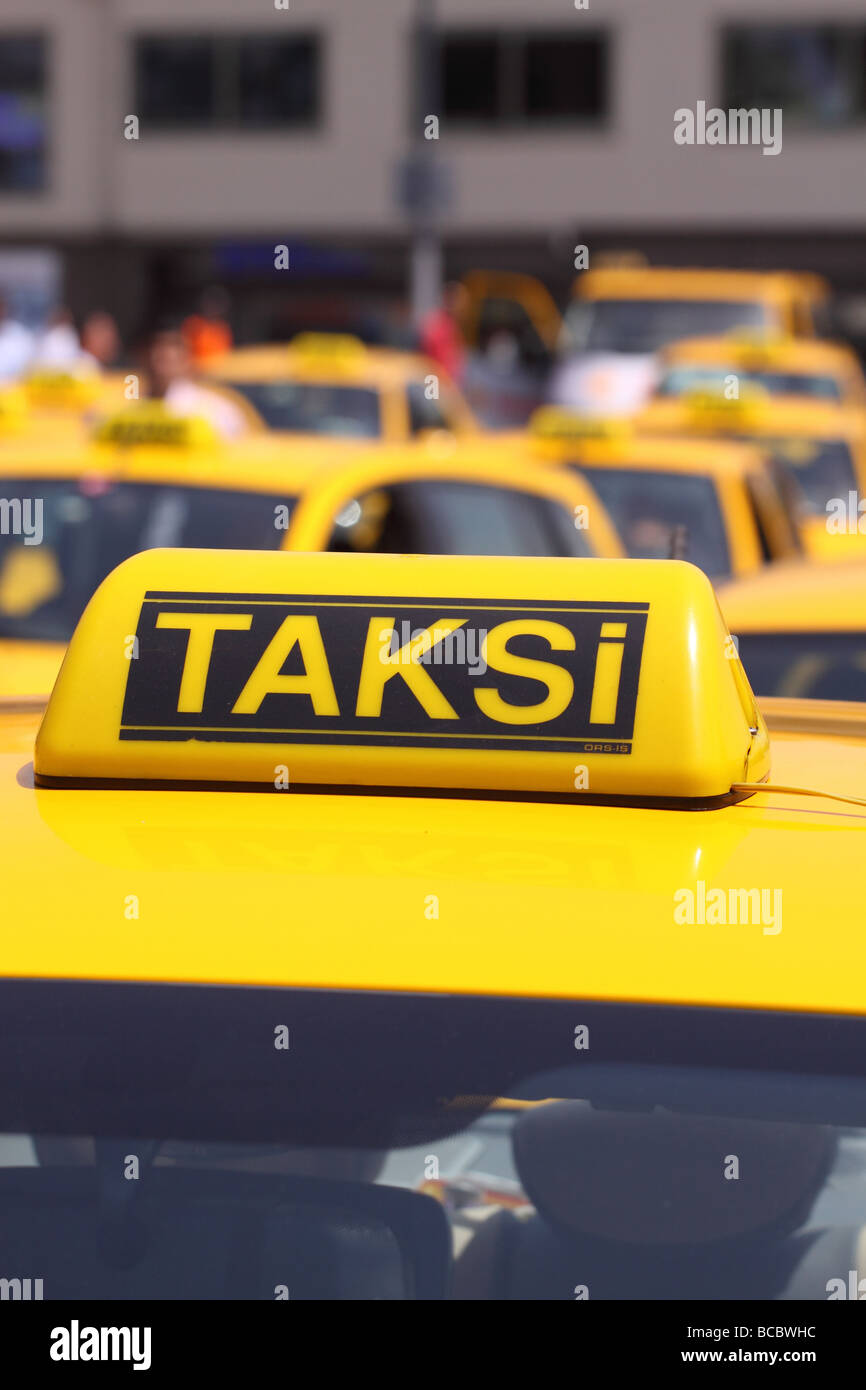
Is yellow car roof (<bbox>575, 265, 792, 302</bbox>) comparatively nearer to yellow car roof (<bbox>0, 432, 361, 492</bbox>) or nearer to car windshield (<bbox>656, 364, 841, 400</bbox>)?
car windshield (<bbox>656, 364, 841, 400</bbox>)

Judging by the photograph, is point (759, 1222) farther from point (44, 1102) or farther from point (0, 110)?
point (0, 110)

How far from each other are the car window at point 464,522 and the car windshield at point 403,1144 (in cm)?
442

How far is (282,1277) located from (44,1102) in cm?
23

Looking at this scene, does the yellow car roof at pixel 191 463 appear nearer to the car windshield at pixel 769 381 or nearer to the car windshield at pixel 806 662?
the car windshield at pixel 806 662

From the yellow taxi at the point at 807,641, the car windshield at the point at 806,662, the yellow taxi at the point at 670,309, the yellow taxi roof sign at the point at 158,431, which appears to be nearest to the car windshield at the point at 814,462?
the yellow taxi roof sign at the point at 158,431

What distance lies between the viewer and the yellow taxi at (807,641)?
4348 mm

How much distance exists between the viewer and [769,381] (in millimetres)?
14867

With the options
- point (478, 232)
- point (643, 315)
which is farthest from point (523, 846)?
point (478, 232)

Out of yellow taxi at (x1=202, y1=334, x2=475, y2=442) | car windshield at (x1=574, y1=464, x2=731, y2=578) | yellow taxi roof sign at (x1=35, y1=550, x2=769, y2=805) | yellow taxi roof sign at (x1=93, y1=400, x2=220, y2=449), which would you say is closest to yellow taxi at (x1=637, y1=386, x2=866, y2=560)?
car windshield at (x1=574, y1=464, x2=731, y2=578)

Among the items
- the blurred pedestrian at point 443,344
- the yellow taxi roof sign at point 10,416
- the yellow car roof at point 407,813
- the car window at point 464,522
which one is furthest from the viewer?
the blurred pedestrian at point 443,344

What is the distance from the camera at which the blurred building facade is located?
3597cm

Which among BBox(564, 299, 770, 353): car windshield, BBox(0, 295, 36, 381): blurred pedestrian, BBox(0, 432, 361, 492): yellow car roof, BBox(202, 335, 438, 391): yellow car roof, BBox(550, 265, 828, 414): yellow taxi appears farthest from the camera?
BBox(564, 299, 770, 353): car windshield

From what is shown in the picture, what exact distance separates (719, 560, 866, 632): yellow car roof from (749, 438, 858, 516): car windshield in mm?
6038

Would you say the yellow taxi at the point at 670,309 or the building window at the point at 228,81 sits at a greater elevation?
the building window at the point at 228,81
